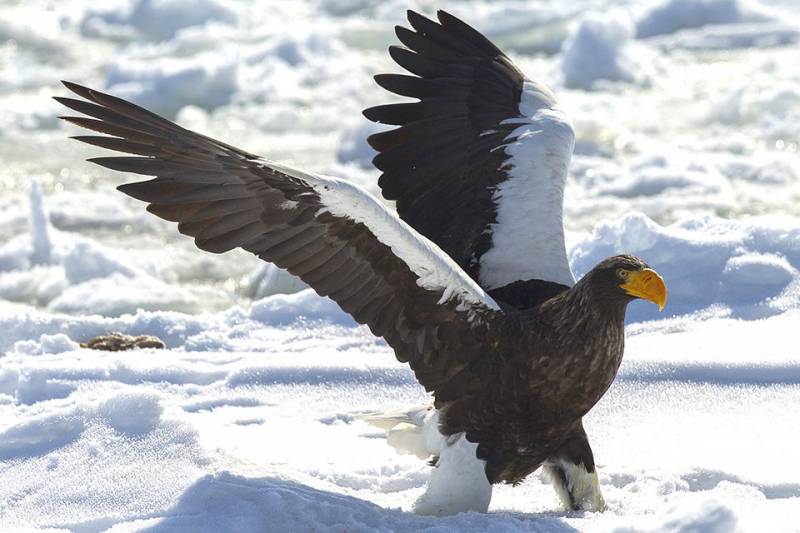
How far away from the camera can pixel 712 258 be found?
5281 mm

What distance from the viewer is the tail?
12.6ft

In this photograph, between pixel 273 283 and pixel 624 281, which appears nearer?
pixel 624 281

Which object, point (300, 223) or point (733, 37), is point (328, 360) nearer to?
point (300, 223)

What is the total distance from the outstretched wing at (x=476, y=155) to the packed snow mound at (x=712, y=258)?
0.86 metres

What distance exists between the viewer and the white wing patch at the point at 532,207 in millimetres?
4242

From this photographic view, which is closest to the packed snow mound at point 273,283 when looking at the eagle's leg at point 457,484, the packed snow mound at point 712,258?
the packed snow mound at point 712,258

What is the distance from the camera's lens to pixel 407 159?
182 inches

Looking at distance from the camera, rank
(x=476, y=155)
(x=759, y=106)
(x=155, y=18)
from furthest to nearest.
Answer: (x=155, y=18) < (x=759, y=106) < (x=476, y=155)

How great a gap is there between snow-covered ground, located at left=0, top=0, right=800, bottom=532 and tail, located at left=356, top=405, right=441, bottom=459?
0.12 m

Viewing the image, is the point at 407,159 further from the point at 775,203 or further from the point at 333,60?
the point at 333,60

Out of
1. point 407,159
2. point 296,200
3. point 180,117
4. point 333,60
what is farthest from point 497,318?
point 333,60

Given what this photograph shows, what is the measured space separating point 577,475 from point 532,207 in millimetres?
949

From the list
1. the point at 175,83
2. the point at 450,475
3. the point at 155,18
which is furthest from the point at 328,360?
the point at 155,18

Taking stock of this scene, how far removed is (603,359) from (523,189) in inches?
36.8
